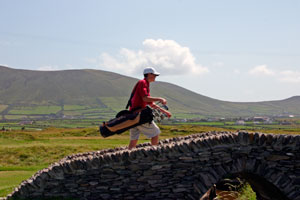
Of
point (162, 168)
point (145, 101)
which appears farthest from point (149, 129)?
point (162, 168)

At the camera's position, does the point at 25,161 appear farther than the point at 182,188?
Yes

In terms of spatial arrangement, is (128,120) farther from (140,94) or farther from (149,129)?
(140,94)

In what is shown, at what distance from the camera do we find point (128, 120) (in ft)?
34.8

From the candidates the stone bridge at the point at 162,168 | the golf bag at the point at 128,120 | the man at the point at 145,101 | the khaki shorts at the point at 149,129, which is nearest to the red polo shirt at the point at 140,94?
the man at the point at 145,101

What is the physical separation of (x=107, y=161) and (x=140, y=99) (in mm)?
2199

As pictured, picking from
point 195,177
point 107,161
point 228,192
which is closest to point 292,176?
point 195,177

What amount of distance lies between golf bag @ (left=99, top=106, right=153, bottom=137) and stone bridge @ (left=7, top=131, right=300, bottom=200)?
96 centimetres

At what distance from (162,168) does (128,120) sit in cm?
185

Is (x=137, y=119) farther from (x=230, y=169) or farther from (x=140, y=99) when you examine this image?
(x=230, y=169)

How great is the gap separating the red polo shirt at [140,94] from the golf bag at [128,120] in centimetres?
21

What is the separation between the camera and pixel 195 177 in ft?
32.7

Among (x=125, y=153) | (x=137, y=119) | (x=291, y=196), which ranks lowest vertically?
(x=291, y=196)

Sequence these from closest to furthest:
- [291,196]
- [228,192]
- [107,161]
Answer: [107,161], [291,196], [228,192]

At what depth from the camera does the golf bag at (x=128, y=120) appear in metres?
10.5
